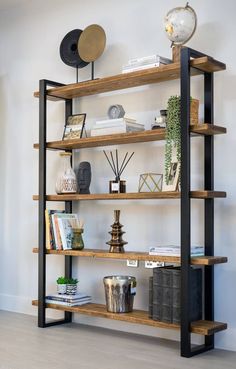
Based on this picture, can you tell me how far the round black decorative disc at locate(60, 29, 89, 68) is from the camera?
4.19m

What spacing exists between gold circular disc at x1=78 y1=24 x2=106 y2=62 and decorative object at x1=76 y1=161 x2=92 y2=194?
31.1 inches

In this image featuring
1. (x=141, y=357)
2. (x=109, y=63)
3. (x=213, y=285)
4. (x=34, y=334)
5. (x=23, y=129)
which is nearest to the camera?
(x=141, y=357)

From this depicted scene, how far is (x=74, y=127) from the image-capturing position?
4.10m

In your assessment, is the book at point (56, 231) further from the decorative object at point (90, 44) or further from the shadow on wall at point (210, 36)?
the shadow on wall at point (210, 36)

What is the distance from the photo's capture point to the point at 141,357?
3248mm

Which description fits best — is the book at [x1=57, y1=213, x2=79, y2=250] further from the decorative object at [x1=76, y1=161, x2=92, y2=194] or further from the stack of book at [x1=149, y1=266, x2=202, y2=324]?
the stack of book at [x1=149, y1=266, x2=202, y2=324]

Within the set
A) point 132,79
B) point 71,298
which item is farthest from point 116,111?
point 71,298

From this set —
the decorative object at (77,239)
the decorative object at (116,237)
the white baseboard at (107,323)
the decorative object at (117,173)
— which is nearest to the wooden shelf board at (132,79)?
the decorative object at (117,173)

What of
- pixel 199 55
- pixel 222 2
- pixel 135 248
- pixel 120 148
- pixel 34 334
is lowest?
pixel 34 334

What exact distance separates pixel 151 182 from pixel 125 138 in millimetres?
351

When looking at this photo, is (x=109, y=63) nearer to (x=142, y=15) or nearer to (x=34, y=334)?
(x=142, y=15)

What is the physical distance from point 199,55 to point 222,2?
0.43 meters

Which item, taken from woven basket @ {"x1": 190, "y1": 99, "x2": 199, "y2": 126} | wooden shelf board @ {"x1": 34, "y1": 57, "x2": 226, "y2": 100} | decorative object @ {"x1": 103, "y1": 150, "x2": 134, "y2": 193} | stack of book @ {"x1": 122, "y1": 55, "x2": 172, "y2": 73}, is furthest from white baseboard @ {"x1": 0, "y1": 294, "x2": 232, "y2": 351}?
stack of book @ {"x1": 122, "y1": 55, "x2": 172, "y2": 73}

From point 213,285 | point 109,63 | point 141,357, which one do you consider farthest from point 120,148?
point 141,357
